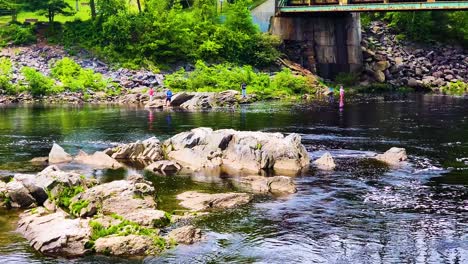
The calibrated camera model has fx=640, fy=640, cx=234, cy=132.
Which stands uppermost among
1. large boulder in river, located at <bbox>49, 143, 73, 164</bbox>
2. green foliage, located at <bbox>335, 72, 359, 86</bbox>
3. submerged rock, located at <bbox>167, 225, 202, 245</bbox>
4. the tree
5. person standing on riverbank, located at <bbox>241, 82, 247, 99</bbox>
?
the tree

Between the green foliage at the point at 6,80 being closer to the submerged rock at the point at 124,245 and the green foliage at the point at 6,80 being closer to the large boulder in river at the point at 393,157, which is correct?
the large boulder in river at the point at 393,157

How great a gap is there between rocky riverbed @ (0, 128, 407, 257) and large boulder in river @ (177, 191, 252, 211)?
0.04 metres

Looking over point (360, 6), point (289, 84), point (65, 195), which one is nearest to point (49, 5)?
point (289, 84)

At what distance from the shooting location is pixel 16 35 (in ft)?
292

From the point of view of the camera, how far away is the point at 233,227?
23422mm

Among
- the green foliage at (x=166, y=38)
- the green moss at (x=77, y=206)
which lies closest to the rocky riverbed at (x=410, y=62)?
the green foliage at (x=166, y=38)

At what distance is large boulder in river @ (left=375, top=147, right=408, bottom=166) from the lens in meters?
35.9

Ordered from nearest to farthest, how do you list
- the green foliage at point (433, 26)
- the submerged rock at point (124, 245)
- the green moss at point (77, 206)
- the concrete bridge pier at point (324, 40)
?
the submerged rock at point (124, 245), the green moss at point (77, 206), the concrete bridge pier at point (324, 40), the green foliage at point (433, 26)

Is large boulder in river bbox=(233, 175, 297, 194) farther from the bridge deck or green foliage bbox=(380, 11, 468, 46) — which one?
green foliage bbox=(380, 11, 468, 46)

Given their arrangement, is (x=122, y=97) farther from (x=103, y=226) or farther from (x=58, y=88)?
(x=103, y=226)

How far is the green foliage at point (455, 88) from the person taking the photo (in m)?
85.4

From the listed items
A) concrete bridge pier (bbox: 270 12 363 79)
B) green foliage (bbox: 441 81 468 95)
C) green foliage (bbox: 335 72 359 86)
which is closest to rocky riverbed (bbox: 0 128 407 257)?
green foliage (bbox: 335 72 359 86)

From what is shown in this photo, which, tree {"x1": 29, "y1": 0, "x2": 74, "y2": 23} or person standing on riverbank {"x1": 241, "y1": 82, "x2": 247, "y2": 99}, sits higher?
tree {"x1": 29, "y1": 0, "x2": 74, "y2": 23}

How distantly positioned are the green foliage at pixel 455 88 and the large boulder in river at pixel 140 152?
188 ft
